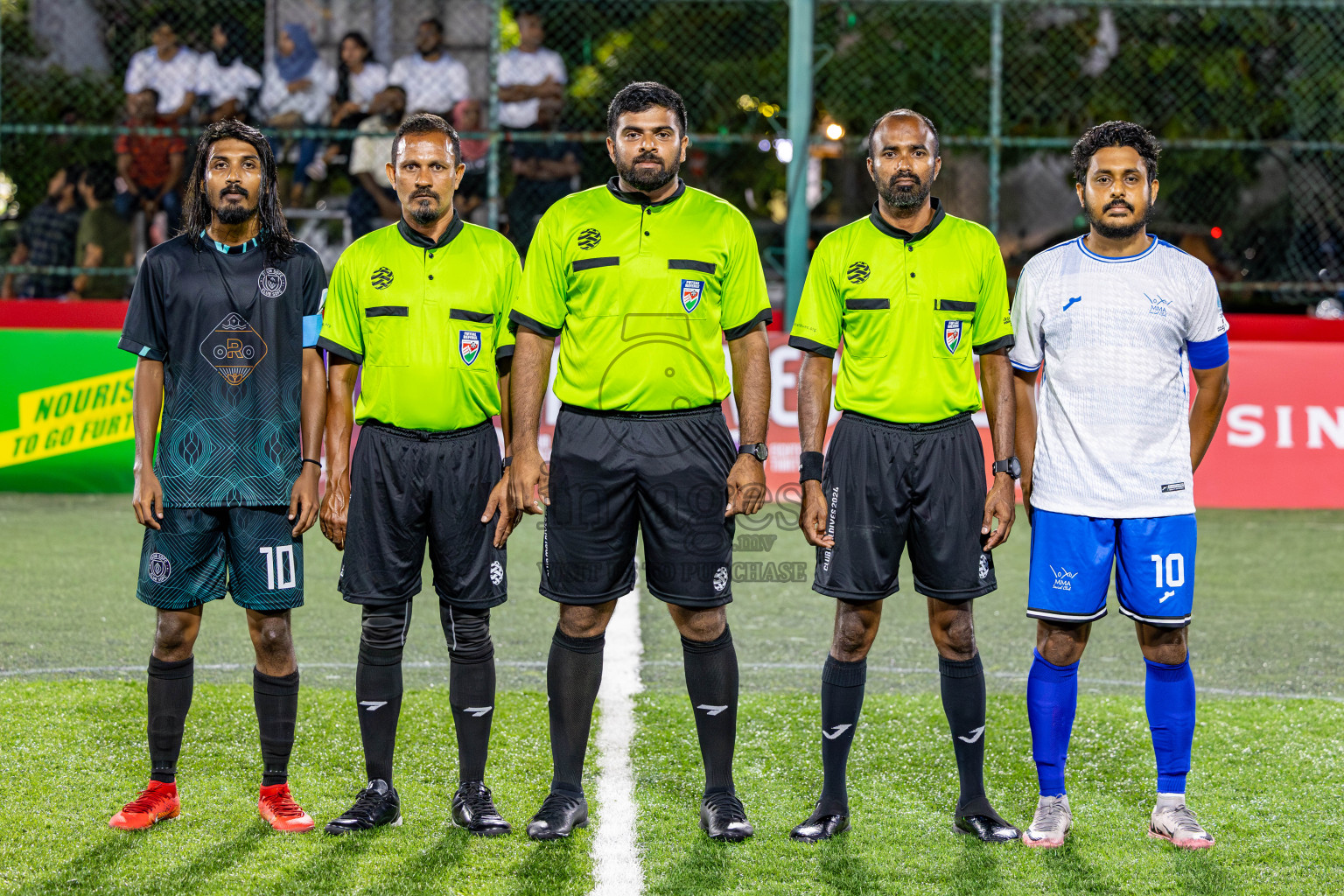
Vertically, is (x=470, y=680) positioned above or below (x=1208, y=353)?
below

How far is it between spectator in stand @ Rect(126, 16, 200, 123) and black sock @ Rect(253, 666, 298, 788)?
9105mm

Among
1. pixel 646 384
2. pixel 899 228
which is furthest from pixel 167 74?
pixel 899 228

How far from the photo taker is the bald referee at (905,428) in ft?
14.1

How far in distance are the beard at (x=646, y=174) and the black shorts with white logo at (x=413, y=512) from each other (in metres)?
0.87

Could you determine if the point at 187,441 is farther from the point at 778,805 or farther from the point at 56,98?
the point at 56,98

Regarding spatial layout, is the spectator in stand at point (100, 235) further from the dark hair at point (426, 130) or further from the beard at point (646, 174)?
the beard at point (646, 174)

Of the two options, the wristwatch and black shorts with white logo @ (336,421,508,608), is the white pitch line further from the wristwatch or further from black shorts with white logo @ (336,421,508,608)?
the wristwatch

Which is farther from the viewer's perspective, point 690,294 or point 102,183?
point 102,183

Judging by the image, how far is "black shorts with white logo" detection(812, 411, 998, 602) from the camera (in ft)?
14.0

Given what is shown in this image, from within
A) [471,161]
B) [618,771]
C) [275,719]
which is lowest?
[618,771]

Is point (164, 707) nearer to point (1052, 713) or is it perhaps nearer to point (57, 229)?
point (1052, 713)

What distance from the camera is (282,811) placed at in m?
4.40

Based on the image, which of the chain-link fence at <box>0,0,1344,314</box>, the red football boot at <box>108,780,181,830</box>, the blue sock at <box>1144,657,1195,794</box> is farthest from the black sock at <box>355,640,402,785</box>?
the chain-link fence at <box>0,0,1344,314</box>

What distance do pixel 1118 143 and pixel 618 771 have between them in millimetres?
2581
